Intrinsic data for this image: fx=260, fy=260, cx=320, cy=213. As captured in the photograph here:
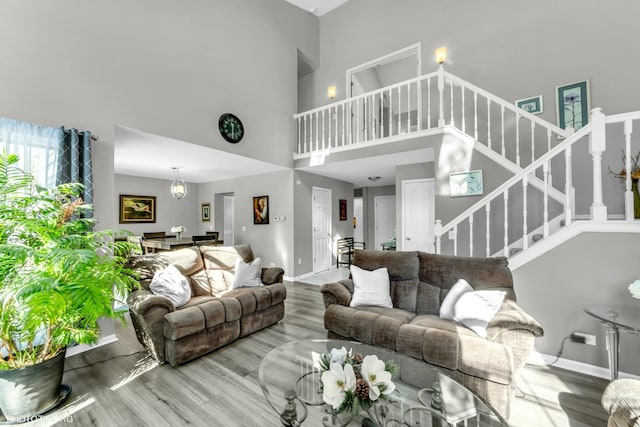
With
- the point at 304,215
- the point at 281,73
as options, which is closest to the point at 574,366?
the point at 304,215

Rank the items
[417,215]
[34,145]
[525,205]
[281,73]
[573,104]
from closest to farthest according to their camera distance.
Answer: [34,145], [525,205], [573,104], [417,215], [281,73]

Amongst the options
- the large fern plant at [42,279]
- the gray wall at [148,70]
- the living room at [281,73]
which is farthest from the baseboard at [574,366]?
the gray wall at [148,70]

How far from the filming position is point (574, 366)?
224 centimetres

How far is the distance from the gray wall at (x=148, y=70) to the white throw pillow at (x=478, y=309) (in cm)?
367

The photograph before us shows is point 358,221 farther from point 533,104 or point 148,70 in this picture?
point 148,70

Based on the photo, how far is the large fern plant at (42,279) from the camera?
1519 mm

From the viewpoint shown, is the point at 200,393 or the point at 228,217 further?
the point at 228,217

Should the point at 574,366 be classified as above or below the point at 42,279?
below

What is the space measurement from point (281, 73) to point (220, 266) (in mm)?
4033

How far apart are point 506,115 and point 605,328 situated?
121 inches

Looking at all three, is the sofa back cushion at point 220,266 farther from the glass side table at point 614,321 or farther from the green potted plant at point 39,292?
the glass side table at point 614,321

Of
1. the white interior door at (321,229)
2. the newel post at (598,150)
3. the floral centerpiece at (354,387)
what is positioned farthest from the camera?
the white interior door at (321,229)

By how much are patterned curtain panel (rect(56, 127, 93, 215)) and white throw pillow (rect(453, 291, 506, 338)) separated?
3663 millimetres

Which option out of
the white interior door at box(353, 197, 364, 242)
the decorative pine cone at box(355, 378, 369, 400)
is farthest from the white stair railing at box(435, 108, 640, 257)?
the white interior door at box(353, 197, 364, 242)
